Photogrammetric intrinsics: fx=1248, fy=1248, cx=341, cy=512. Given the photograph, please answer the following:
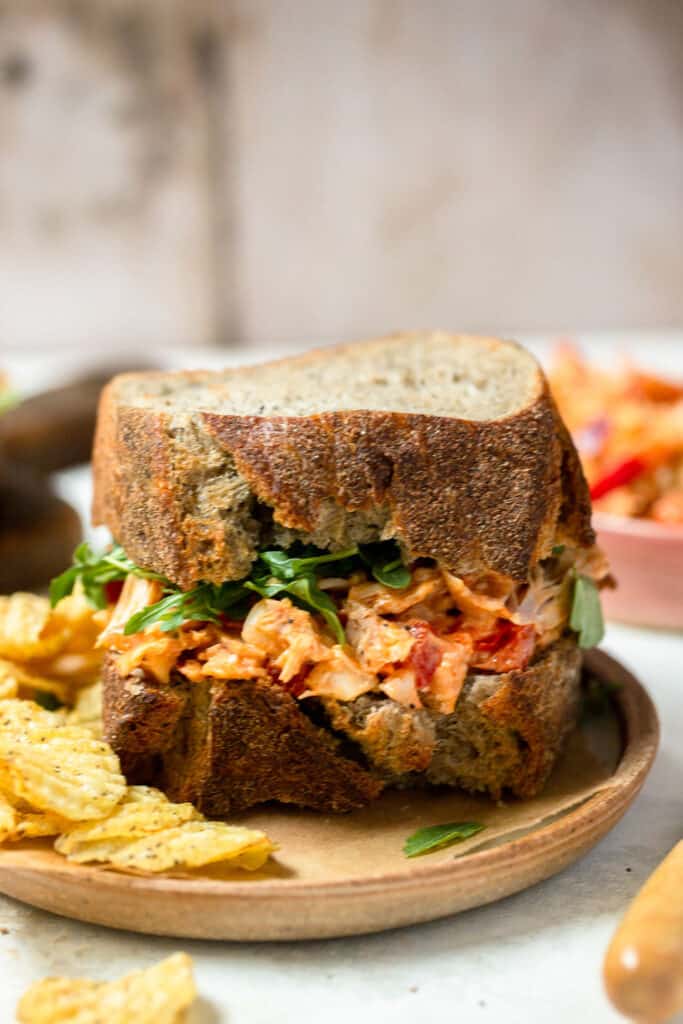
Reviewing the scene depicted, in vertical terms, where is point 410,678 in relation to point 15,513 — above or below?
above

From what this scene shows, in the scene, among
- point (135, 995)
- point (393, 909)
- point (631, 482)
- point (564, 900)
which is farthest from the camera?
point (631, 482)

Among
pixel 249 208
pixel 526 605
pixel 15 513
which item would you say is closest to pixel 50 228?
pixel 249 208

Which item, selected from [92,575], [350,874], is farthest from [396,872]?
[92,575]

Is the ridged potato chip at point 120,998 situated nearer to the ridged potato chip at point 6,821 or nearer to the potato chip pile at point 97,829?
the potato chip pile at point 97,829

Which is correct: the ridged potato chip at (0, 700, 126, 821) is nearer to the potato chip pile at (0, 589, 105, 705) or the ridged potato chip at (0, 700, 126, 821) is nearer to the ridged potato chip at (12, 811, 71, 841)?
the ridged potato chip at (12, 811, 71, 841)

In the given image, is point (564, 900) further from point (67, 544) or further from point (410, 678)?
point (67, 544)

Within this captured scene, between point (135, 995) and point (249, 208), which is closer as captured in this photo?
point (135, 995)

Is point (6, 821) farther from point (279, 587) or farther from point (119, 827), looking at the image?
point (279, 587)
